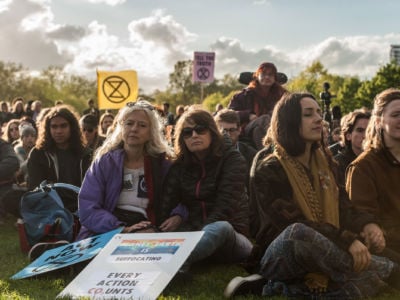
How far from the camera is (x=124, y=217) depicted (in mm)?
4805

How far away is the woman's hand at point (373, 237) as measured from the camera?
3723 millimetres

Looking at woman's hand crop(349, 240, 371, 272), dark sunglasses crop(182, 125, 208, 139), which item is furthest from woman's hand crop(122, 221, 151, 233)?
woman's hand crop(349, 240, 371, 272)

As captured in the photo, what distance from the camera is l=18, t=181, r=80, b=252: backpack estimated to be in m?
5.41

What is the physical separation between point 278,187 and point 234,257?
1016 millimetres

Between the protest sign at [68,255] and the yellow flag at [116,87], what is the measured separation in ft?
20.0

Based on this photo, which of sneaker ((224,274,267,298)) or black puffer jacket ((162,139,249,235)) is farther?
black puffer jacket ((162,139,249,235))

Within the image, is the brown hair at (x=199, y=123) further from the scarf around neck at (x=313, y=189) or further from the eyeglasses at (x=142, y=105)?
the scarf around neck at (x=313, y=189)

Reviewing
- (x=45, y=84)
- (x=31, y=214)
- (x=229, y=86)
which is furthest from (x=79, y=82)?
(x=31, y=214)

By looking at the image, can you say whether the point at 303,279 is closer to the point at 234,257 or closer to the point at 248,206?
the point at 234,257

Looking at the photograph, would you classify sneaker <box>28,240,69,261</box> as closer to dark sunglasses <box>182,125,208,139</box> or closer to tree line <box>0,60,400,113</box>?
dark sunglasses <box>182,125,208,139</box>

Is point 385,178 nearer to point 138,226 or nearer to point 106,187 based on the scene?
point 138,226

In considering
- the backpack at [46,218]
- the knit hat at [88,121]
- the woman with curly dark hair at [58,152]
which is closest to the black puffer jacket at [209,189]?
the backpack at [46,218]

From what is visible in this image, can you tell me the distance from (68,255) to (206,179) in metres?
1.23

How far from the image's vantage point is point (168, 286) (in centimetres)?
397
